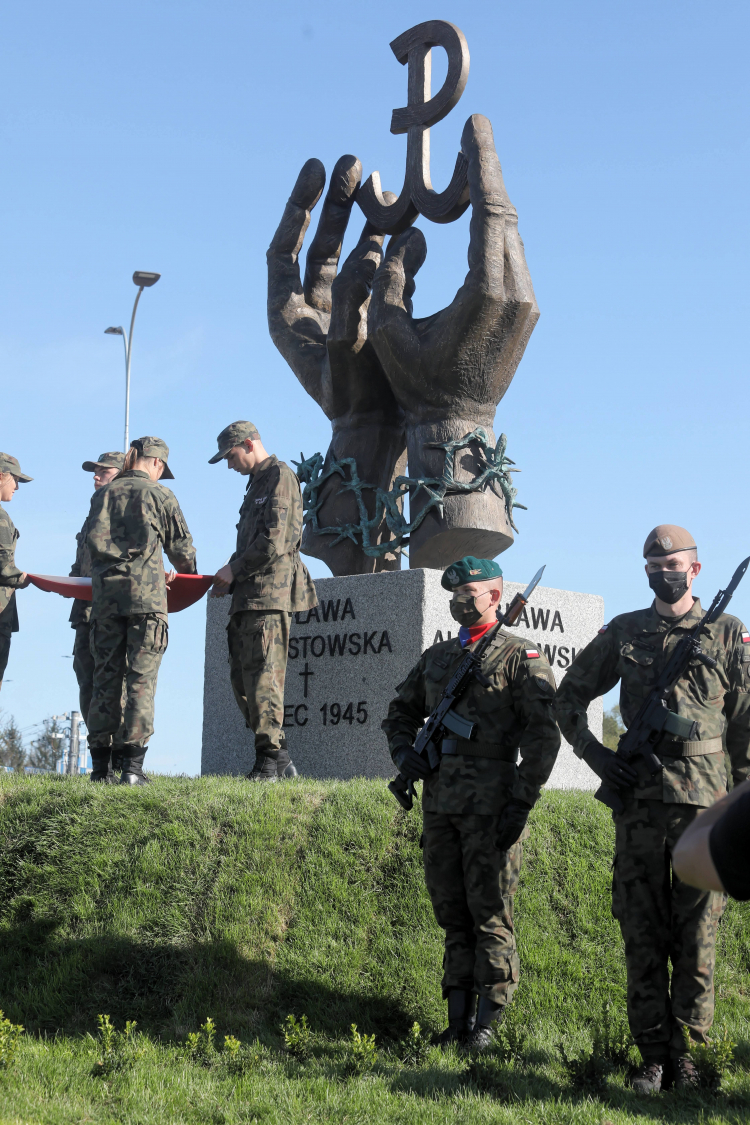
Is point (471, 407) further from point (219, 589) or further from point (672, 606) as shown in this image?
point (672, 606)

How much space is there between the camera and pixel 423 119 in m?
10.8

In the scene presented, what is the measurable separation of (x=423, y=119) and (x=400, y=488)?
130 inches

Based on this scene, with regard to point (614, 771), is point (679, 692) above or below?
above

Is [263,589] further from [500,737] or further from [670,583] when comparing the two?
[670,583]

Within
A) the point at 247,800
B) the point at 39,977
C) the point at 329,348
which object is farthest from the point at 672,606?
the point at 329,348

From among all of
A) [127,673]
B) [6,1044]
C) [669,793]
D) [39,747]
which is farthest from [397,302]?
[39,747]

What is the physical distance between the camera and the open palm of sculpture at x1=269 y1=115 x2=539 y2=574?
390 inches

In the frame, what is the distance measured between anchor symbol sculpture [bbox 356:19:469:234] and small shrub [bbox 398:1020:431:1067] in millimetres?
7159

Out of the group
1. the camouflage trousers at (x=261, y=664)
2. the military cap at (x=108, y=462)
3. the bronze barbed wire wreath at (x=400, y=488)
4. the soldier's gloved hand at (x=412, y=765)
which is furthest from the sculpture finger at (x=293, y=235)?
the soldier's gloved hand at (x=412, y=765)

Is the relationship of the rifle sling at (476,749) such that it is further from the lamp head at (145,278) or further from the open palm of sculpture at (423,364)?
the lamp head at (145,278)

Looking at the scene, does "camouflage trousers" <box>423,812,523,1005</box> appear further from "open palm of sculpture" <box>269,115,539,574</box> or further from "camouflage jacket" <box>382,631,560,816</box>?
"open palm of sculpture" <box>269,115,539,574</box>

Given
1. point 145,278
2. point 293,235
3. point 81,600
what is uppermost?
point 145,278

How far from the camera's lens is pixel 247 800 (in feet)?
23.3

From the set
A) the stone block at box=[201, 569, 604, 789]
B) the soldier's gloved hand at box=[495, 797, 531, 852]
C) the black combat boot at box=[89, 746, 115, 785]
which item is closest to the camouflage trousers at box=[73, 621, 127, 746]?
the stone block at box=[201, 569, 604, 789]
